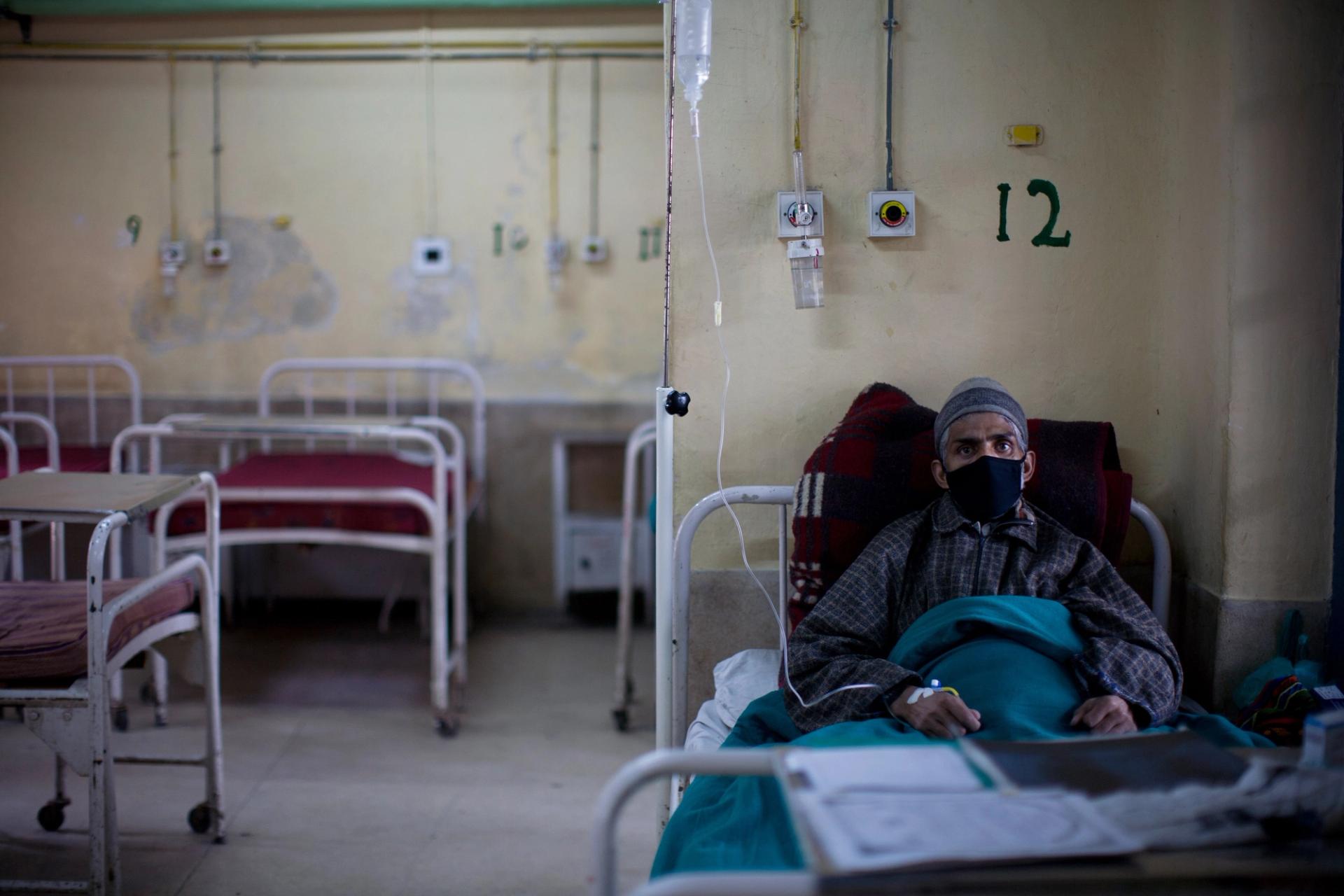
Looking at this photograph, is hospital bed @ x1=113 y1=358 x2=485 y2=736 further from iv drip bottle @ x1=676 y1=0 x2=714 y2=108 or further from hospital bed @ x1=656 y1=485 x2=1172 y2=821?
iv drip bottle @ x1=676 y1=0 x2=714 y2=108

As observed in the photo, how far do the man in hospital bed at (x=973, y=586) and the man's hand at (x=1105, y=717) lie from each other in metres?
0.03

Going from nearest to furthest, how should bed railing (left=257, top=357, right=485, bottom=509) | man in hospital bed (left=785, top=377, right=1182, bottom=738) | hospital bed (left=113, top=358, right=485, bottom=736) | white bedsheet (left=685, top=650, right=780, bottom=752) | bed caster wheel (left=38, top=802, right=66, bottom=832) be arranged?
man in hospital bed (left=785, top=377, right=1182, bottom=738), white bedsheet (left=685, top=650, right=780, bottom=752), bed caster wheel (left=38, top=802, right=66, bottom=832), hospital bed (left=113, top=358, right=485, bottom=736), bed railing (left=257, top=357, right=485, bottom=509)

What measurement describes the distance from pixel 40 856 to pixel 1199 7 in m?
3.17

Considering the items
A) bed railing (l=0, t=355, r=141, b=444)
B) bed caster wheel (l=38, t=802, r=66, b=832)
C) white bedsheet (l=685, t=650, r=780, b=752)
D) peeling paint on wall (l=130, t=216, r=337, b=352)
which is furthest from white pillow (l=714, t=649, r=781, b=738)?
bed railing (l=0, t=355, r=141, b=444)

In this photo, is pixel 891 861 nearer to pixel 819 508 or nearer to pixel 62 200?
pixel 819 508

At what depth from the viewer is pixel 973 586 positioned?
1.94 meters

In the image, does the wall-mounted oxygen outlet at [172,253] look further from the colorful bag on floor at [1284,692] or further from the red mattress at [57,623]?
the colorful bag on floor at [1284,692]

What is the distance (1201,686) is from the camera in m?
2.19

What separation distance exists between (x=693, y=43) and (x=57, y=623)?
1.73 metres

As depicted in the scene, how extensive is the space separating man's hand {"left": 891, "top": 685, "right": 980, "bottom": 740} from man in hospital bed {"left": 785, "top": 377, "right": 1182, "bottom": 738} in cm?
6

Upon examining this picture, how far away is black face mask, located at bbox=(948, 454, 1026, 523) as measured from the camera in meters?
1.92

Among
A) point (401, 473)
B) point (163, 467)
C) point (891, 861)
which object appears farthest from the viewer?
point (163, 467)

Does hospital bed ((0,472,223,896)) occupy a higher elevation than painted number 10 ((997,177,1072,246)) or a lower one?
lower

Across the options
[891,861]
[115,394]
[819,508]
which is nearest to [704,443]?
[819,508]
